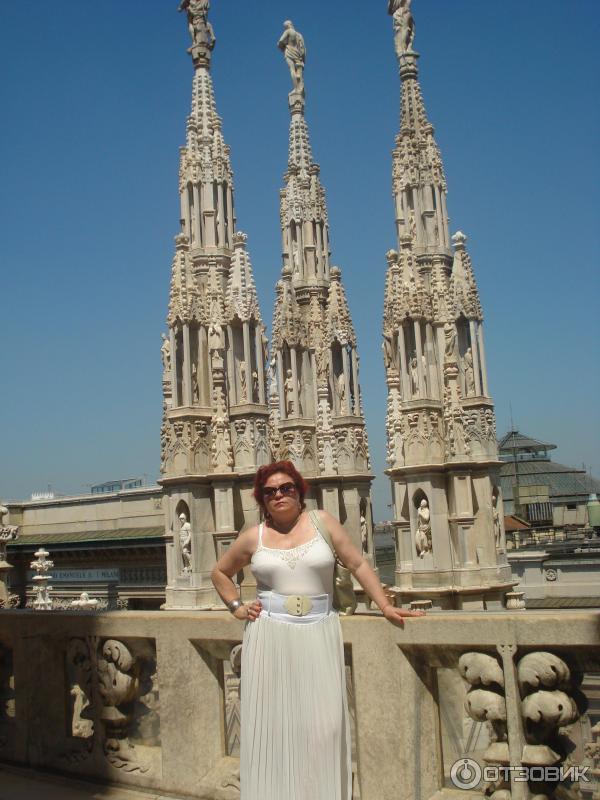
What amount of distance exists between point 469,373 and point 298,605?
52.7 ft

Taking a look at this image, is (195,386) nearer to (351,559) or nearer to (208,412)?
(208,412)

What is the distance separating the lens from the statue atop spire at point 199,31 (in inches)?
914

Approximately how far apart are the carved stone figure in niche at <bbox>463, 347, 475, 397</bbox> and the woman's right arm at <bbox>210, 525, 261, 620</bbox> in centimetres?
1561

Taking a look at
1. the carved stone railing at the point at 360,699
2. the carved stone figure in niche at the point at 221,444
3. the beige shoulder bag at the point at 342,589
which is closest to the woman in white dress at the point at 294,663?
the beige shoulder bag at the point at 342,589

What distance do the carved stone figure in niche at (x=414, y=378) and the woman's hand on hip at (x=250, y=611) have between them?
48.1 feet

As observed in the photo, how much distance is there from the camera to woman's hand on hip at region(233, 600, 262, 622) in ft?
14.8

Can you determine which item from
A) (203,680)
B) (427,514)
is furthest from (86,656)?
(427,514)

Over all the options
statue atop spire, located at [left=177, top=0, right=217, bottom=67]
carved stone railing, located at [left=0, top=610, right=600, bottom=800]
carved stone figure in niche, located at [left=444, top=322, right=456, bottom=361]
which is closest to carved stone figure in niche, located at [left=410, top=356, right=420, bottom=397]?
carved stone figure in niche, located at [left=444, top=322, right=456, bottom=361]

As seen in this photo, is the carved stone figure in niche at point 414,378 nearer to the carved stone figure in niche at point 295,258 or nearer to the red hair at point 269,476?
the carved stone figure in niche at point 295,258

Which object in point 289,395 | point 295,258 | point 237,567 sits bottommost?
point 237,567

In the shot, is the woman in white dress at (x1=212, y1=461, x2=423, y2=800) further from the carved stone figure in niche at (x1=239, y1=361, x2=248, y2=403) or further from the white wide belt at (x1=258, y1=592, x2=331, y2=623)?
the carved stone figure in niche at (x1=239, y1=361, x2=248, y2=403)

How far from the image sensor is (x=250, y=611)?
453 centimetres

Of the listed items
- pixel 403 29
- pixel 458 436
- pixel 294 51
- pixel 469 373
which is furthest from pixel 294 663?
pixel 294 51

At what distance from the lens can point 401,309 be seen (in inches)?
762
